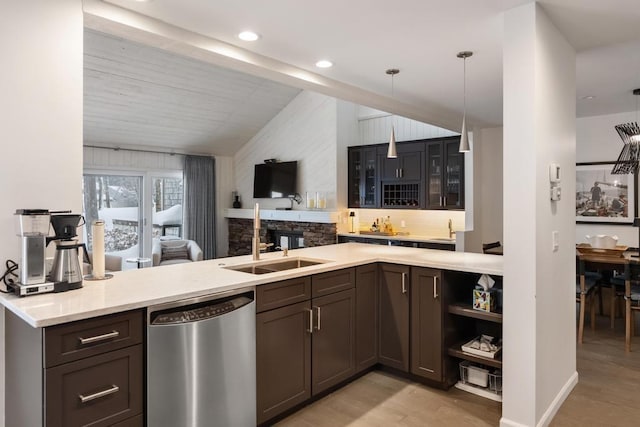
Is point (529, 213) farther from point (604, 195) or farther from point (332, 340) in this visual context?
point (604, 195)

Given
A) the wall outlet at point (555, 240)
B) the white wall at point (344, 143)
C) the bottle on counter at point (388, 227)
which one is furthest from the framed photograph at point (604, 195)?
the wall outlet at point (555, 240)

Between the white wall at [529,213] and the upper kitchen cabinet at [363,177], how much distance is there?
445 cm

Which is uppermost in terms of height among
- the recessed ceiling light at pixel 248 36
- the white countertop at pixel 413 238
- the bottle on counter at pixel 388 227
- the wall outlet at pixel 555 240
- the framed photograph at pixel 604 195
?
the recessed ceiling light at pixel 248 36

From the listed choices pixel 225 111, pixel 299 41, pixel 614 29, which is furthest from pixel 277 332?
pixel 225 111

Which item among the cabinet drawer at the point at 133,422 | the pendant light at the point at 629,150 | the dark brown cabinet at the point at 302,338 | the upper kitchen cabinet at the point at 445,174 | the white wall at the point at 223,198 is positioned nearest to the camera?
the cabinet drawer at the point at 133,422

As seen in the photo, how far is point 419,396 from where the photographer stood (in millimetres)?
3098

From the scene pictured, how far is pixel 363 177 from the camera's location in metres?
7.34

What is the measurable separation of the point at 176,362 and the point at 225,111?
594 centimetres

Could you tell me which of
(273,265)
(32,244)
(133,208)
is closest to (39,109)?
(32,244)

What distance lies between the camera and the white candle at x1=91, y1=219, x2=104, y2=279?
246 centimetres

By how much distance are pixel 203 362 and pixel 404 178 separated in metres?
5.22

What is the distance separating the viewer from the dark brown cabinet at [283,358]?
2533mm

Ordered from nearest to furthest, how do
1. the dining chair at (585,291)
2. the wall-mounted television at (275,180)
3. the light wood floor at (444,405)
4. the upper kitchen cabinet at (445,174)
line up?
the light wood floor at (444,405) → the dining chair at (585,291) → the upper kitchen cabinet at (445,174) → the wall-mounted television at (275,180)

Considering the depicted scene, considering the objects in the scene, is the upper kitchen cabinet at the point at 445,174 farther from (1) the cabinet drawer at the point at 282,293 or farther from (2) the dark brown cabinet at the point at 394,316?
(1) the cabinet drawer at the point at 282,293
